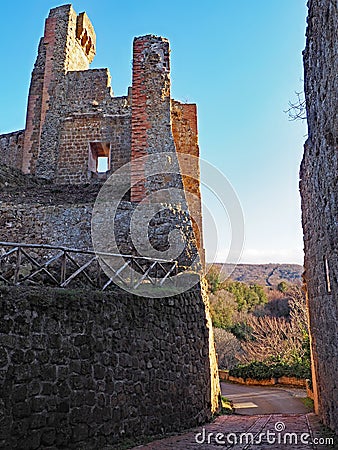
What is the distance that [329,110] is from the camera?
4.23 metres

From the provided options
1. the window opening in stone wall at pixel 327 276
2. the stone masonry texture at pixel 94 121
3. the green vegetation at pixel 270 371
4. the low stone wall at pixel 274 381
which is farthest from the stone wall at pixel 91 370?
the green vegetation at pixel 270 371

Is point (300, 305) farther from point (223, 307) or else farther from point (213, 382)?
point (213, 382)

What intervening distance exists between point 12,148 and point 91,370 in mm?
12820

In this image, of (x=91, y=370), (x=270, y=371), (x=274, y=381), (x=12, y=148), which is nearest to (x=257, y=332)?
(x=270, y=371)

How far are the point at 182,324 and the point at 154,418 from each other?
5.94ft

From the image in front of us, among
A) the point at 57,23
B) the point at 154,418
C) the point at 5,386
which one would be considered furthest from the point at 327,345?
the point at 57,23

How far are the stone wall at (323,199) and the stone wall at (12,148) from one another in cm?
1152

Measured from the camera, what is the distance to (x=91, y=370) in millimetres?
5348

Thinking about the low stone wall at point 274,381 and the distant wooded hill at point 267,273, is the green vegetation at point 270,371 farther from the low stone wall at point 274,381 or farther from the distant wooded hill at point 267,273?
the distant wooded hill at point 267,273

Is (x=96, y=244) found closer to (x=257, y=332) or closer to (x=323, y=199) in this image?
(x=323, y=199)

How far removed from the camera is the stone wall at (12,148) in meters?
15.9

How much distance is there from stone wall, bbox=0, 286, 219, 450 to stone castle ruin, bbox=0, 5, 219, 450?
15 millimetres

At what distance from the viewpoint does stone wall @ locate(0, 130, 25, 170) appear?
52.2 feet

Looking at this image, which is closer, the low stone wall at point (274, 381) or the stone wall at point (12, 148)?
the low stone wall at point (274, 381)
